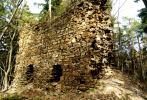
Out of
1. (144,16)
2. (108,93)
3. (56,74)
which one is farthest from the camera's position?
(144,16)

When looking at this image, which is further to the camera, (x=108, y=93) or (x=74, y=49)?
(x=74, y=49)

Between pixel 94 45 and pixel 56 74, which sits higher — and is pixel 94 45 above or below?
above

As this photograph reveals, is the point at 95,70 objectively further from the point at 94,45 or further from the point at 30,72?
the point at 30,72

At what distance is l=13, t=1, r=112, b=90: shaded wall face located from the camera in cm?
1140

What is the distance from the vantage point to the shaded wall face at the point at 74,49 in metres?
11.4

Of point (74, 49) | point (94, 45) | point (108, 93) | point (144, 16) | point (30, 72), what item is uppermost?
point (144, 16)

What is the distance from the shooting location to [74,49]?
11.8 meters

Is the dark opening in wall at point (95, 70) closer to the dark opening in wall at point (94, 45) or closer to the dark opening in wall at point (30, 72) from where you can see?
the dark opening in wall at point (94, 45)

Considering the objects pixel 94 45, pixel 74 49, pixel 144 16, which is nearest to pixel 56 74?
pixel 74 49

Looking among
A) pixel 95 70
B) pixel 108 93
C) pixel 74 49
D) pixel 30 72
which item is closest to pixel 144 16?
pixel 30 72

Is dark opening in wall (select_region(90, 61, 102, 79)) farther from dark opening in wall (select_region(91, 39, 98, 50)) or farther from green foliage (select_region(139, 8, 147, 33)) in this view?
green foliage (select_region(139, 8, 147, 33))

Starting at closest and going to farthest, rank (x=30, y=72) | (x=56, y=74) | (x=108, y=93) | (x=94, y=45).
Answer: (x=108, y=93)
(x=94, y=45)
(x=56, y=74)
(x=30, y=72)

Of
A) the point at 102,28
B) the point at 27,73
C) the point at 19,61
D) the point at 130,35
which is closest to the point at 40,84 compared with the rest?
the point at 27,73

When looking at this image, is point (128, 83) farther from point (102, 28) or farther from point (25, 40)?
point (25, 40)
